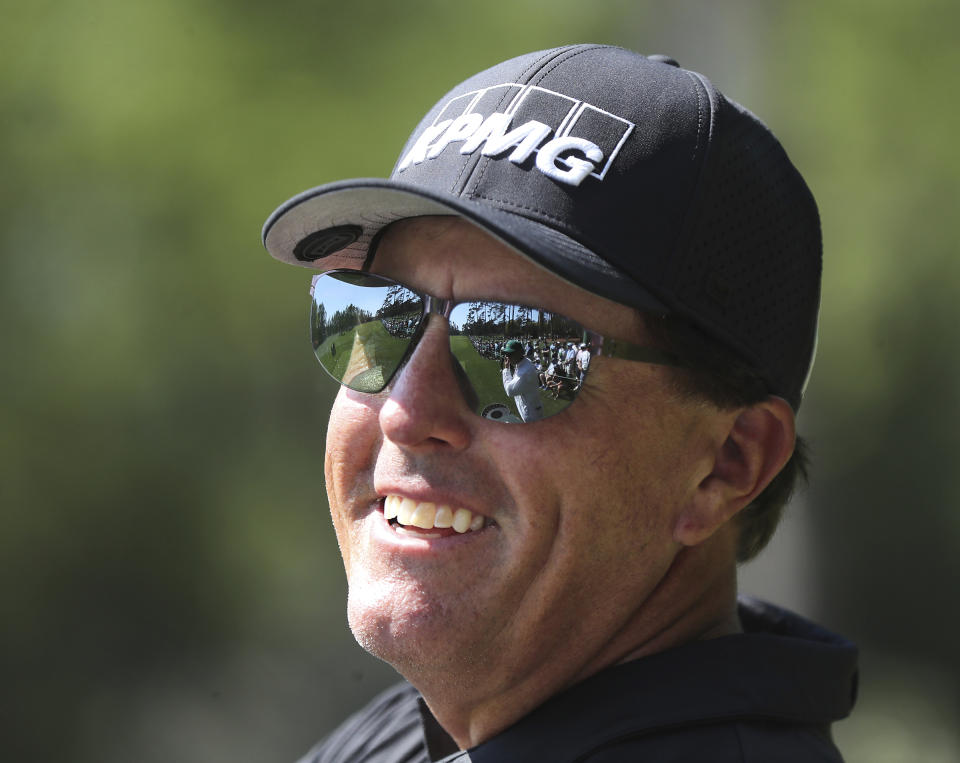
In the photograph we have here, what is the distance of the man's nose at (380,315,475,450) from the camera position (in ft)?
5.64

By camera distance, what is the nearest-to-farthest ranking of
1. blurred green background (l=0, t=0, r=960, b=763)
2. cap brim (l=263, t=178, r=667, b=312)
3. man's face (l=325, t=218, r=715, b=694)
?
cap brim (l=263, t=178, r=667, b=312) < man's face (l=325, t=218, r=715, b=694) < blurred green background (l=0, t=0, r=960, b=763)

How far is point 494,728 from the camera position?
72.3 inches

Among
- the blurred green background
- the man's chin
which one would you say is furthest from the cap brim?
the blurred green background

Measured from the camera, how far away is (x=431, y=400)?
1730mm

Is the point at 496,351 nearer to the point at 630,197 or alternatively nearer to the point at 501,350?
the point at 501,350

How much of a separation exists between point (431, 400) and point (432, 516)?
20 centimetres

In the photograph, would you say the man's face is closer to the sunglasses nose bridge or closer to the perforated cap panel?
the sunglasses nose bridge

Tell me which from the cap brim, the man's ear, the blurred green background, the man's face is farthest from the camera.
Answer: the blurred green background

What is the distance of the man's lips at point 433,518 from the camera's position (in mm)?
1740

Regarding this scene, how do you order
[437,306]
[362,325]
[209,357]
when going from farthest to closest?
[209,357], [362,325], [437,306]

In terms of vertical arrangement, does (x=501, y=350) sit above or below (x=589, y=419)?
above

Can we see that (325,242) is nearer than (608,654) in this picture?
No

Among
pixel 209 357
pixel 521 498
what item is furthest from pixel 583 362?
pixel 209 357

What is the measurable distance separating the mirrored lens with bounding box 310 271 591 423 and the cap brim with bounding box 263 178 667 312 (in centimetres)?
10
